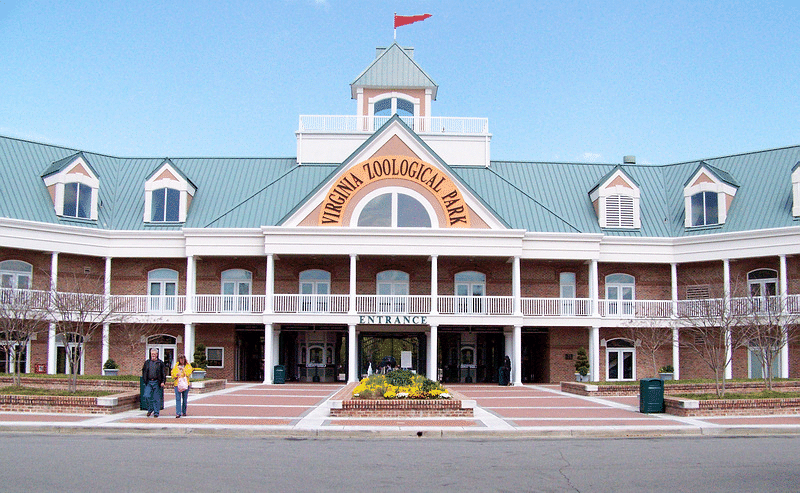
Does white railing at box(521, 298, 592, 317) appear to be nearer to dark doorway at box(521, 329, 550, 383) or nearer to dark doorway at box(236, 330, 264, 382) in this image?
dark doorway at box(521, 329, 550, 383)

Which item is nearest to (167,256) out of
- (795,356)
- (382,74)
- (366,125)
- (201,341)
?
(201,341)

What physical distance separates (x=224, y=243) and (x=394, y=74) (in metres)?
14.5

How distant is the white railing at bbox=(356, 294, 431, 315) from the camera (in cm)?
3409

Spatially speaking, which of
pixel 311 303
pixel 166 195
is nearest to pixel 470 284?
pixel 311 303

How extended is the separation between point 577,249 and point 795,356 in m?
10.2

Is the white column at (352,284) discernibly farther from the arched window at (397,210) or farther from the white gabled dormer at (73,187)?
the white gabled dormer at (73,187)

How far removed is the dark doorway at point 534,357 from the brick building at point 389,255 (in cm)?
11

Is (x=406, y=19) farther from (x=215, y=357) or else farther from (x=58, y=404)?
(x=58, y=404)

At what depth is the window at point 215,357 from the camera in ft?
118

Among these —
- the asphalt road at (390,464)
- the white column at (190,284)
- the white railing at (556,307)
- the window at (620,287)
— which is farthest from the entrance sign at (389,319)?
the asphalt road at (390,464)

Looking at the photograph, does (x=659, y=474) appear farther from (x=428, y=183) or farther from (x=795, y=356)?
(x=795, y=356)

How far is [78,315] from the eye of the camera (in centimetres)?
2723

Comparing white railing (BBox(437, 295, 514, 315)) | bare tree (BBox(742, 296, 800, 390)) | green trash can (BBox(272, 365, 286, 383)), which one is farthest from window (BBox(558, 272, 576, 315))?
Answer: green trash can (BBox(272, 365, 286, 383))

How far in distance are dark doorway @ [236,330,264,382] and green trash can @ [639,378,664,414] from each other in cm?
2104
